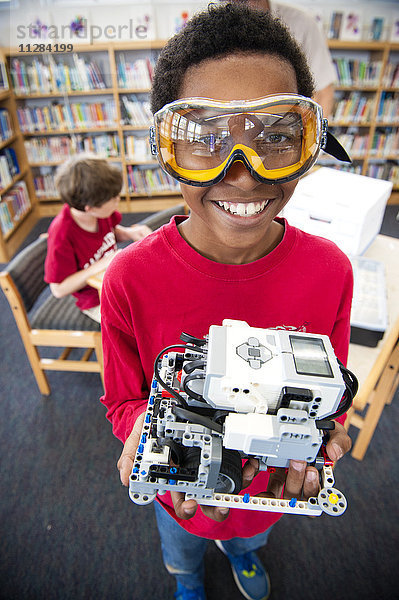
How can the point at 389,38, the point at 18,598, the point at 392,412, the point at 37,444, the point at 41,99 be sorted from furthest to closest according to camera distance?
the point at 41,99 → the point at 389,38 → the point at 392,412 → the point at 37,444 → the point at 18,598

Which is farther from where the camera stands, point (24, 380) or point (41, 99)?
point (41, 99)

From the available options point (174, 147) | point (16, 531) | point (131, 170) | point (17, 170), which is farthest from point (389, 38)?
point (16, 531)

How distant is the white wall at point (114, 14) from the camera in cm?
409

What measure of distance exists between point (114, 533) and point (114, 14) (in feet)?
16.8

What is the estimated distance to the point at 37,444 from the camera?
2328mm

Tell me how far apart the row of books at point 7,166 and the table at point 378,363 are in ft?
12.9

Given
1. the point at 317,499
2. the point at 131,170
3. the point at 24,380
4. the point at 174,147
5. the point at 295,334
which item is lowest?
the point at 24,380

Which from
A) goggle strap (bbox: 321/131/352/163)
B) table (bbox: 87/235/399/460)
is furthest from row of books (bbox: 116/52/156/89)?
goggle strap (bbox: 321/131/352/163)

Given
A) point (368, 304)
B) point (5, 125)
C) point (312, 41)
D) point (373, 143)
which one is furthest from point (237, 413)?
point (373, 143)

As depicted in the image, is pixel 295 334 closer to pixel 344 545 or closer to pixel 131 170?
pixel 344 545

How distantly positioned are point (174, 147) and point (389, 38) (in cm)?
505

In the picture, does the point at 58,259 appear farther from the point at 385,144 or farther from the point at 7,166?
the point at 385,144

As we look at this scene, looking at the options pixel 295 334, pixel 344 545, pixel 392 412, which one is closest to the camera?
pixel 295 334

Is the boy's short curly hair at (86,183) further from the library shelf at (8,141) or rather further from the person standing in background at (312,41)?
the library shelf at (8,141)
